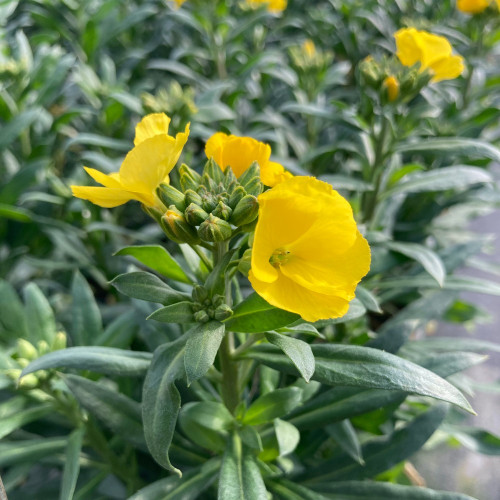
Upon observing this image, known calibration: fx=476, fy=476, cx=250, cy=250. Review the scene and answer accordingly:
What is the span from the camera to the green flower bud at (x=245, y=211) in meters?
0.63

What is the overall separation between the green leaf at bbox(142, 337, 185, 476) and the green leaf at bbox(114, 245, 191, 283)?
110mm

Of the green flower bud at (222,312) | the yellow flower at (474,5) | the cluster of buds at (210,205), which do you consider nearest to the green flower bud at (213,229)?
the cluster of buds at (210,205)

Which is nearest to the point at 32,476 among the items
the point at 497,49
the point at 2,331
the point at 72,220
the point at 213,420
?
the point at 2,331

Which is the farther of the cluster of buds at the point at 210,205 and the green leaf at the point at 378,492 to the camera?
the green leaf at the point at 378,492

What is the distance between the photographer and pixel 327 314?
594 mm

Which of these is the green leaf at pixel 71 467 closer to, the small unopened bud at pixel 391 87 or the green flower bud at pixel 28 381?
the green flower bud at pixel 28 381

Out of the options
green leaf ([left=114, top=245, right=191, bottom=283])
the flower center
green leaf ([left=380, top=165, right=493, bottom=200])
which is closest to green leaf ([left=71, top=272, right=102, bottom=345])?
green leaf ([left=114, top=245, right=191, bottom=283])

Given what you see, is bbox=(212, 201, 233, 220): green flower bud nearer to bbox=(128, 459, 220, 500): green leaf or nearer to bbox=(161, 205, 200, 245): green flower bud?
bbox=(161, 205, 200, 245): green flower bud

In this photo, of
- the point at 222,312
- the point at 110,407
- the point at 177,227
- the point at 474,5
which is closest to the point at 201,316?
the point at 222,312

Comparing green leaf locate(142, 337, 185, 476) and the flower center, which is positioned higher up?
the flower center

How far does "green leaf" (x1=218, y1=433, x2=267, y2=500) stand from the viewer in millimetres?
731

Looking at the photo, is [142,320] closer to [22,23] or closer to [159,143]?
[159,143]

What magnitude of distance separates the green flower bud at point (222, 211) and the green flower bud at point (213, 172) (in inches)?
2.8

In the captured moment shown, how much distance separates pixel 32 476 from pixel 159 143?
1294mm
